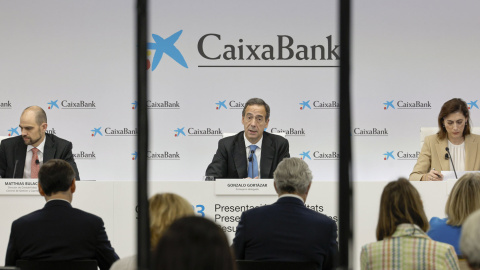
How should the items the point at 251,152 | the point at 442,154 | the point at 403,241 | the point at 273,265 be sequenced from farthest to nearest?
the point at 442,154
the point at 251,152
the point at 403,241
the point at 273,265

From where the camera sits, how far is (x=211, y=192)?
432cm

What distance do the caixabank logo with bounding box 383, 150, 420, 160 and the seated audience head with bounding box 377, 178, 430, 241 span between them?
4683 mm

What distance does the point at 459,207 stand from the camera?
112 inches

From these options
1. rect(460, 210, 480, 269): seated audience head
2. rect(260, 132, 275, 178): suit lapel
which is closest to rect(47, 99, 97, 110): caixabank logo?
rect(260, 132, 275, 178): suit lapel

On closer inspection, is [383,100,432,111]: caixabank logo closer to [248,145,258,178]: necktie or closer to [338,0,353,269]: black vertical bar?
[248,145,258,178]: necktie

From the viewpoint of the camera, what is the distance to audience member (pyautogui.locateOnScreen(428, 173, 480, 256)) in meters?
2.82

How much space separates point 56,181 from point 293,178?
1.03 metres

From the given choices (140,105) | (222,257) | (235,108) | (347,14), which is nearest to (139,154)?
(140,105)

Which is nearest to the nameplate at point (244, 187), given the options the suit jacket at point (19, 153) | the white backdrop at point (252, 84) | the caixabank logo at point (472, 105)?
the suit jacket at point (19, 153)

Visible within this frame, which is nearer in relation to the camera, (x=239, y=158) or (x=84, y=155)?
(x=239, y=158)

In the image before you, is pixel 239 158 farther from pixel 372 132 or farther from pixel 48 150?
pixel 372 132

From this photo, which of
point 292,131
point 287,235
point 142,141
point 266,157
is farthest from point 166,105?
point 142,141

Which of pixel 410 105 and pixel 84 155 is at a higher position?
pixel 410 105

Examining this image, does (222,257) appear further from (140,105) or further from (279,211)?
(279,211)
